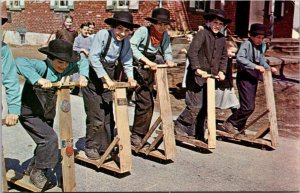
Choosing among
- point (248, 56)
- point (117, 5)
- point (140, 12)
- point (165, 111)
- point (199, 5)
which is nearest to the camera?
point (165, 111)

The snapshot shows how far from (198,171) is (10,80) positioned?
1.92 meters

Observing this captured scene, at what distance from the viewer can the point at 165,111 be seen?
423 centimetres

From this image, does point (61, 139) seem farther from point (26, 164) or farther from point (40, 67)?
point (26, 164)

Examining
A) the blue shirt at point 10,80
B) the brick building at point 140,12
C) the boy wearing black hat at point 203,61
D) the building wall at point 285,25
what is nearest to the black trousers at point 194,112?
the boy wearing black hat at point 203,61

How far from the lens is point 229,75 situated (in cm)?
578

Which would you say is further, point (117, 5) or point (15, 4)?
point (117, 5)

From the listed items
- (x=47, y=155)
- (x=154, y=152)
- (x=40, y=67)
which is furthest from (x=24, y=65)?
(x=154, y=152)

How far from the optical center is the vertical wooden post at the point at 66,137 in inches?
121

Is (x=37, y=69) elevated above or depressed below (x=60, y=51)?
below

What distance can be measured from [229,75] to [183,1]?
5432 mm

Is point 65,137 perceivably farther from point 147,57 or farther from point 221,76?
point 221,76

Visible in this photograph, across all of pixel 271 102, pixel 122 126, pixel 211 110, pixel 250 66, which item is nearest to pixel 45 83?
pixel 122 126

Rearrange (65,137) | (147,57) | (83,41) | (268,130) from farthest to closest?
(83,41), (268,130), (147,57), (65,137)

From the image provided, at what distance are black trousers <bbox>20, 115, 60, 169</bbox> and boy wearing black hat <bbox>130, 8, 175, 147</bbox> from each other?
3.91 ft
